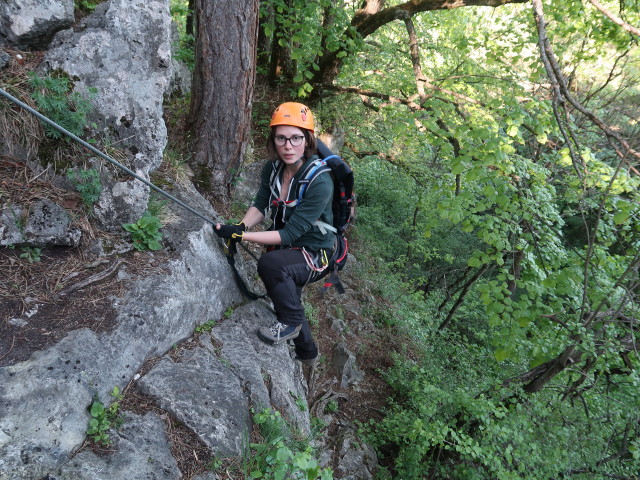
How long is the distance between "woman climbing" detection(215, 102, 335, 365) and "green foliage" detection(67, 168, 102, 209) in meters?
1.04

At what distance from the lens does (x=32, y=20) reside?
3.23 m

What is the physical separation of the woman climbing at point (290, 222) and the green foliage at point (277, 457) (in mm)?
944

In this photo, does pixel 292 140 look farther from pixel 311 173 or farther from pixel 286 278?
pixel 286 278

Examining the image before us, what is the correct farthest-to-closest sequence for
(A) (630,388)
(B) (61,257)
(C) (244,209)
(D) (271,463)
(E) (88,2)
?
(C) (244,209), (A) (630,388), (E) (88,2), (B) (61,257), (D) (271,463)

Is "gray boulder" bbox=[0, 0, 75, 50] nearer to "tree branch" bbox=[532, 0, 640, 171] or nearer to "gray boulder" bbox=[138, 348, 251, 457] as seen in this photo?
"gray boulder" bbox=[138, 348, 251, 457]

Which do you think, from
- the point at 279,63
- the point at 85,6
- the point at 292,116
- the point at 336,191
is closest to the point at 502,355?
the point at 336,191

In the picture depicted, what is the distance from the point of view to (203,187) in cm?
487

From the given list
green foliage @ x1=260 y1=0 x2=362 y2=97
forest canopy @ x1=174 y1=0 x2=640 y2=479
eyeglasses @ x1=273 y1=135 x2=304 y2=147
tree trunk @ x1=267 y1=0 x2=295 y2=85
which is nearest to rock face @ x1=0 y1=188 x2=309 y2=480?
eyeglasses @ x1=273 y1=135 x2=304 y2=147

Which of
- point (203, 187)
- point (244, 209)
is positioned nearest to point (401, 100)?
point (244, 209)

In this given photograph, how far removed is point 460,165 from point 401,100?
2.50m

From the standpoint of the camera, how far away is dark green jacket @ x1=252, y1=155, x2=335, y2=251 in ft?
11.1

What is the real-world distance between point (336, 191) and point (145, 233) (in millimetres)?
1809

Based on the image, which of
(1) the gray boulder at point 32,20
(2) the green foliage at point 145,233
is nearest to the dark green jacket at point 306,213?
(2) the green foliage at point 145,233

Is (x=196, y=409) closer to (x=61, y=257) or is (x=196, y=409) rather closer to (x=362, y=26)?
(x=61, y=257)
